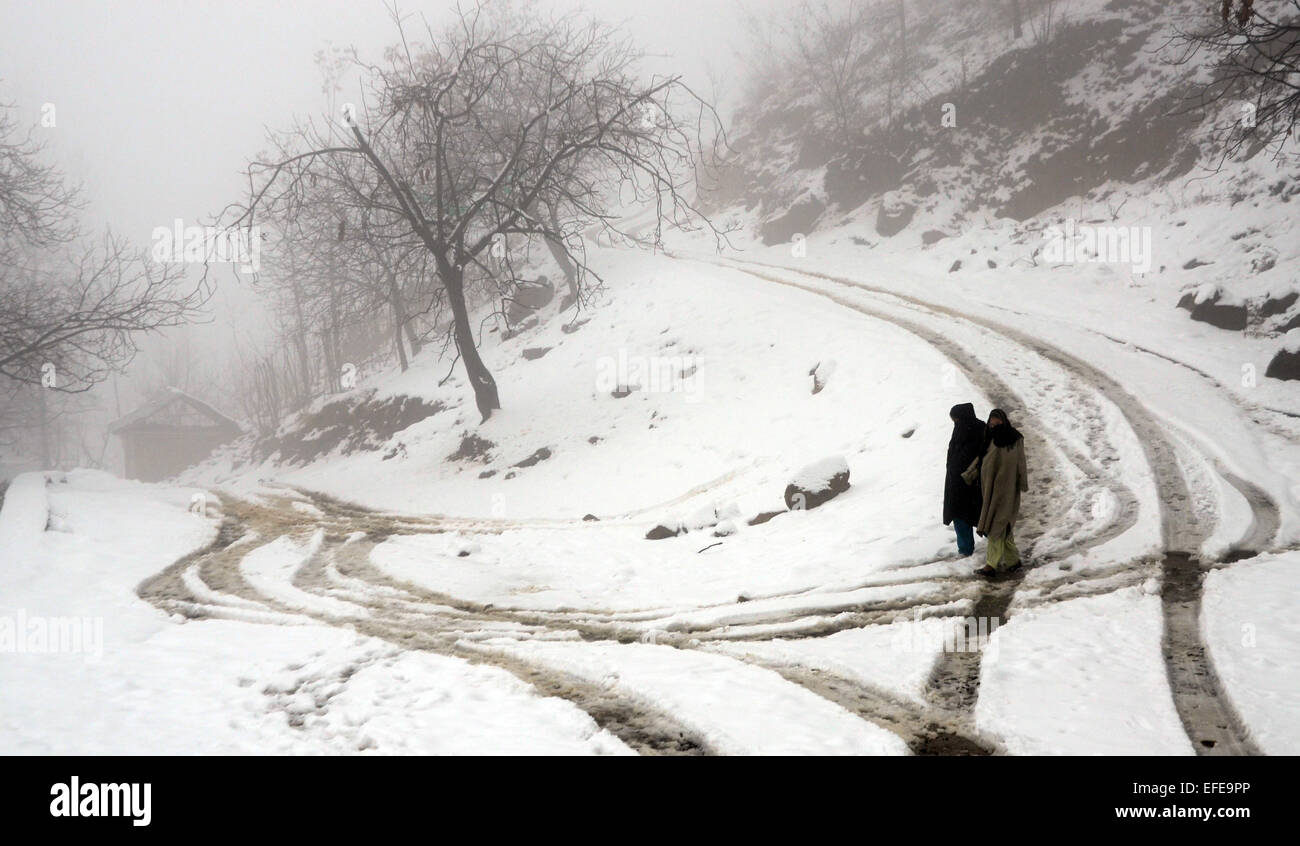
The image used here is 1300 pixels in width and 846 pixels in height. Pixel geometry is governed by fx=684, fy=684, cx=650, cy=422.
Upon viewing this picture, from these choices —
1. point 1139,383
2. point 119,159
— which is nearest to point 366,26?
point 119,159

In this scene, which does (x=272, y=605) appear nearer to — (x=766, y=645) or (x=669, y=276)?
(x=766, y=645)

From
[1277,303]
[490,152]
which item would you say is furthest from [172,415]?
[1277,303]

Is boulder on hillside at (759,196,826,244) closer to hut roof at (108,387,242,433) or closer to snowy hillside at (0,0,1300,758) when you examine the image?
snowy hillside at (0,0,1300,758)

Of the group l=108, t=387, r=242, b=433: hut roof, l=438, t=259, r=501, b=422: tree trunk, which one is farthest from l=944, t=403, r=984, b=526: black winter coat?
l=108, t=387, r=242, b=433: hut roof

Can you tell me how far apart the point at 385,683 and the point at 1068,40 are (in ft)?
120

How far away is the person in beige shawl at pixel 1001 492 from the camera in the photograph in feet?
21.6

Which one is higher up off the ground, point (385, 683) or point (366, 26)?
point (366, 26)

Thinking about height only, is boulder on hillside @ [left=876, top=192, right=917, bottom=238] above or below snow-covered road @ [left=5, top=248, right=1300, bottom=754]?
above

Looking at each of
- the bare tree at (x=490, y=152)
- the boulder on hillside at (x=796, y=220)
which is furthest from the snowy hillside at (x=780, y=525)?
the boulder on hillside at (x=796, y=220)

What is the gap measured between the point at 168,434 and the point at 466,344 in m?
37.4

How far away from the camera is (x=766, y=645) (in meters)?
5.55

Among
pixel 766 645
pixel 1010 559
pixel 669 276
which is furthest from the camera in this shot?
pixel 669 276

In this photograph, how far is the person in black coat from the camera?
277 inches

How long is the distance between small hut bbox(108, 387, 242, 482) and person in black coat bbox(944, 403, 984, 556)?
4854 centimetres
